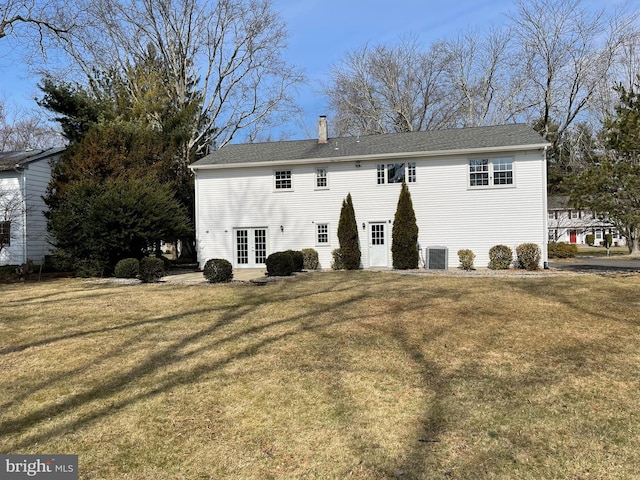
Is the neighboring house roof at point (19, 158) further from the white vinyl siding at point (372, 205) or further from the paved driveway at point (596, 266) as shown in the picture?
the paved driveway at point (596, 266)

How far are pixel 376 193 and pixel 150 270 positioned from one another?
31.9ft

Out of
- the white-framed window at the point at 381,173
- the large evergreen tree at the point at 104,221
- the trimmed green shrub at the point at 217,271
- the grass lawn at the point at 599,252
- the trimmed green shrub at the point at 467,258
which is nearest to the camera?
the trimmed green shrub at the point at 217,271

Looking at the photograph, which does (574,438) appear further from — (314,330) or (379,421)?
(314,330)

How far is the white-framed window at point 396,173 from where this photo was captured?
1781 centimetres

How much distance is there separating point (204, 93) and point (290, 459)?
2802 cm

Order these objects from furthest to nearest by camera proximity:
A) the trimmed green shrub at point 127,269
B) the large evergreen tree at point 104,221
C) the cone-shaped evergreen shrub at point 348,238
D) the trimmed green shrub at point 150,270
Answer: the cone-shaped evergreen shrub at point 348,238 < the large evergreen tree at point 104,221 < the trimmed green shrub at point 127,269 < the trimmed green shrub at point 150,270

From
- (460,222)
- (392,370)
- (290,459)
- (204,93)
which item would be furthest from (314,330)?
(204,93)

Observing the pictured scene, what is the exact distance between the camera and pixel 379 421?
351 centimetres

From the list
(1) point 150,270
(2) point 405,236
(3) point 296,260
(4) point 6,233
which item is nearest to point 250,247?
(3) point 296,260

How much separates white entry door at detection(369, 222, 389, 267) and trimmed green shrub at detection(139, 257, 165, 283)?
28.6 ft

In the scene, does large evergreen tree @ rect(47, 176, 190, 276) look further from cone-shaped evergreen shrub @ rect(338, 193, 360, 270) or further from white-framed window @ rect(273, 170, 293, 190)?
cone-shaped evergreen shrub @ rect(338, 193, 360, 270)

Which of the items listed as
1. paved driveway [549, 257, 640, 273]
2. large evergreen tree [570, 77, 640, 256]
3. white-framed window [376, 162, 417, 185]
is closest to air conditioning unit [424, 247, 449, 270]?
white-framed window [376, 162, 417, 185]

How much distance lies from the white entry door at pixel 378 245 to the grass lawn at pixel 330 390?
31.9 ft

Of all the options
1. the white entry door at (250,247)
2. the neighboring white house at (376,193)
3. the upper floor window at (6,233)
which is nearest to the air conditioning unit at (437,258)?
the neighboring white house at (376,193)
